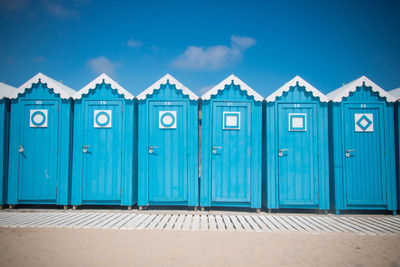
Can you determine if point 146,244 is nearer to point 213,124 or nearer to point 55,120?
point 213,124

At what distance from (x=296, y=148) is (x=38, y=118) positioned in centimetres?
646

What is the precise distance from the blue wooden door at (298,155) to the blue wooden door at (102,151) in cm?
400

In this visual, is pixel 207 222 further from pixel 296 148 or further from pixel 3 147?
pixel 3 147

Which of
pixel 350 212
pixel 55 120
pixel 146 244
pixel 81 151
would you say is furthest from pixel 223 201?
pixel 55 120

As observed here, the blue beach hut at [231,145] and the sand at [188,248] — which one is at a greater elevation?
the blue beach hut at [231,145]

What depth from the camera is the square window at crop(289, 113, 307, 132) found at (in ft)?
16.2

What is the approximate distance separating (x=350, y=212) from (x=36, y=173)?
7.88 m

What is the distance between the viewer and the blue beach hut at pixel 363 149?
484 cm

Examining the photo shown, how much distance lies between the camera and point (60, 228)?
12.3ft

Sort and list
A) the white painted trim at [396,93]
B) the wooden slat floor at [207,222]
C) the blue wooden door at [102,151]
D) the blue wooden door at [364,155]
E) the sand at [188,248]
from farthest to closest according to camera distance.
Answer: the white painted trim at [396,93] < the blue wooden door at [102,151] < the blue wooden door at [364,155] < the wooden slat floor at [207,222] < the sand at [188,248]

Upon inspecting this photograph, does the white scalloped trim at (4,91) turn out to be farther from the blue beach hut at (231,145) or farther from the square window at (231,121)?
the square window at (231,121)

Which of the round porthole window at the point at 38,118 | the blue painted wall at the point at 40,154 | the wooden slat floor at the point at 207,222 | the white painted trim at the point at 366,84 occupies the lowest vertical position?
the wooden slat floor at the point at 207,222

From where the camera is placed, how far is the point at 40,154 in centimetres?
501

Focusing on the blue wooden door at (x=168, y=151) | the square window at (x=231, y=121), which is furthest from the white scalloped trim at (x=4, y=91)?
the square window at (x=231, y=121)
